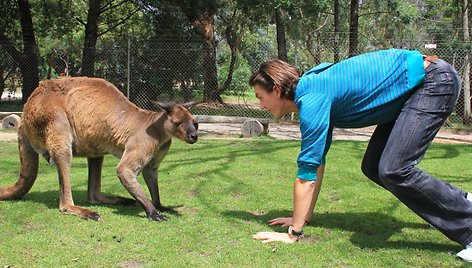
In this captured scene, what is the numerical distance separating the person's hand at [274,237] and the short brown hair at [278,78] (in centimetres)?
103

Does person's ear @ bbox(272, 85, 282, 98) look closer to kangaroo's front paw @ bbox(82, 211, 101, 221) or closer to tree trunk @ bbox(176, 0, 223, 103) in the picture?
kangaroo's front paw @ bbox(82, 211, 101, 221)

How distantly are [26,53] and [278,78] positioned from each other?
51.0 ft

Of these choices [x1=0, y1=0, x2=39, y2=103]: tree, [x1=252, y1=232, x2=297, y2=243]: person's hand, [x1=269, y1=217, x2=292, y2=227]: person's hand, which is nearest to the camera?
Result: [x1=252, y1=232, x2=297, y2=243]: person's hand

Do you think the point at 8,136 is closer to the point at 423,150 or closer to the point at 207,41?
the point at 207,41

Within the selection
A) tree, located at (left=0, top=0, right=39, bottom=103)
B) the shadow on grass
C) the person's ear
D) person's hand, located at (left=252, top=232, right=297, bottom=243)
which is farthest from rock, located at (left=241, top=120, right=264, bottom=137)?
tree, located at (left=0, top=0, right=39, bottom=103)

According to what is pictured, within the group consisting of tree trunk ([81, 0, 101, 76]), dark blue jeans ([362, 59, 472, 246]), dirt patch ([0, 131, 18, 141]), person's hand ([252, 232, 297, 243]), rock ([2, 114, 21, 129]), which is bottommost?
dirt patch ([0, 131, 18, 141])

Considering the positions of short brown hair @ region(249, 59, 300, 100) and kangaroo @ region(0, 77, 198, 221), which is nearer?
short brown hair @ region(249, 59, 300, 100)

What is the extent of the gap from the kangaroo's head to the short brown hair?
3.67ft

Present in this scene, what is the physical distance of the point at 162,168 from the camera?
7.28m

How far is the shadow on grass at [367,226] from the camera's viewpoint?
152 inches

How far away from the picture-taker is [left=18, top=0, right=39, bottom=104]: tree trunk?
17125 mm

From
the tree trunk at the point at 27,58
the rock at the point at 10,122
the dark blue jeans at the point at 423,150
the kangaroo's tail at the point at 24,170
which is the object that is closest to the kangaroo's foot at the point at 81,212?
the kangaroo's tail at the point at 24,170

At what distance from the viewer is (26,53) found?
17219mm

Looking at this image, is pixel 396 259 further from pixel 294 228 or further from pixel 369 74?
pixel 369 74
